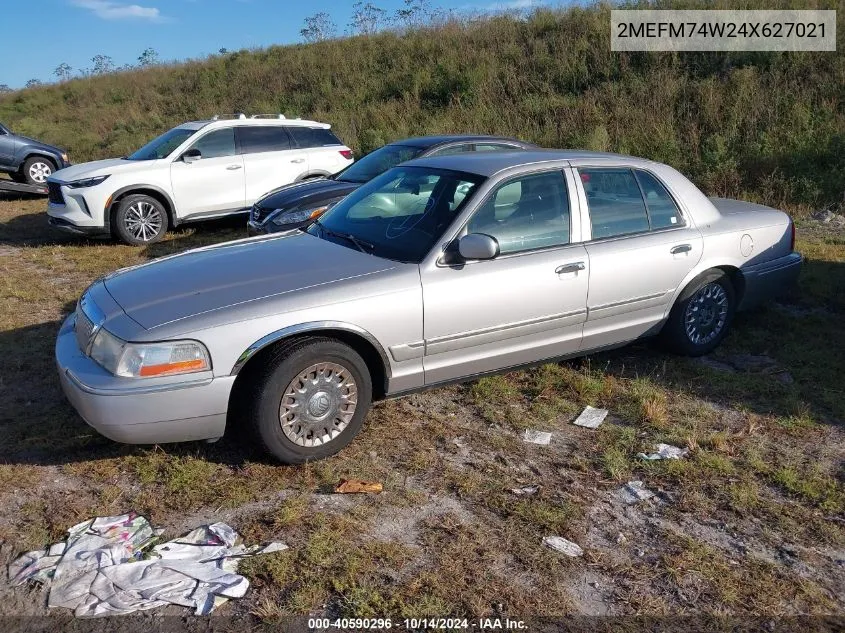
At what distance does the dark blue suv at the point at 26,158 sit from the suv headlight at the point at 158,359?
13572 millimetres

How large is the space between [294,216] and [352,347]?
4208 millimetres

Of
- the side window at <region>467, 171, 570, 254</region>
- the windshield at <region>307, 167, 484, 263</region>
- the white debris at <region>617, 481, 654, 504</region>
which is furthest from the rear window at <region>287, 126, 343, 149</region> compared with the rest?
the white debris at <region>617, 481, 654, 504</region>

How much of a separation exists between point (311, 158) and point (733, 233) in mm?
7231

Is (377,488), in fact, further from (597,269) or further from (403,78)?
(403,78)

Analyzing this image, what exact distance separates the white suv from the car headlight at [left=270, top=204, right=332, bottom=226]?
106 inches

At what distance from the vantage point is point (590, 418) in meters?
4.69

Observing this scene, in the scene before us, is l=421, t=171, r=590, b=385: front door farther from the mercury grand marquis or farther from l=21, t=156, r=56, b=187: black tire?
l=21, t=156, r=56, b=187: black tire

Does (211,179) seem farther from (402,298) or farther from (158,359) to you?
(158,359)

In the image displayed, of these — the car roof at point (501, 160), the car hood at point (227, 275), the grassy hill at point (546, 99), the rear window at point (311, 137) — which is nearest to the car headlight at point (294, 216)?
the car roof at point (501, 160)

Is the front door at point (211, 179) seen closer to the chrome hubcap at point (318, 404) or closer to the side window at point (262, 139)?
the side window at point (262, 139)

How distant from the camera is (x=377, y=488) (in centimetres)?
384

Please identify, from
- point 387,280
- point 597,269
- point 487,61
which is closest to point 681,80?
point 487,61

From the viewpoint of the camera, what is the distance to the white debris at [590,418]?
4605mm

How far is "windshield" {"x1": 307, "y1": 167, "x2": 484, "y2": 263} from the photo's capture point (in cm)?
443
